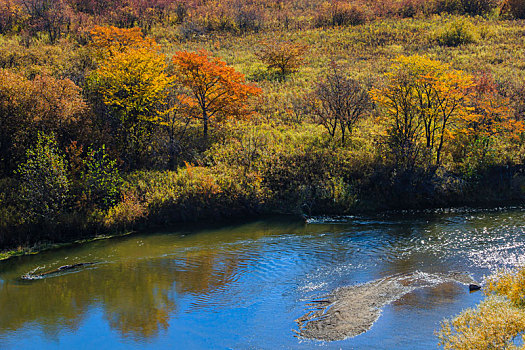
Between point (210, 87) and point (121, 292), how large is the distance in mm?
21048

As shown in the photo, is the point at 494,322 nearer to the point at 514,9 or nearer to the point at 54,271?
the point at 54,271

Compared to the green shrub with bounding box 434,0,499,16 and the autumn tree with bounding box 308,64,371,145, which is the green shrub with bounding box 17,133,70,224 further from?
the green shrub with bounding box 434,0,499,16

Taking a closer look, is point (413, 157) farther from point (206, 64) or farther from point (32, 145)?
point (32, 145)

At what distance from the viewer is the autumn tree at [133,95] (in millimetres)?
35062

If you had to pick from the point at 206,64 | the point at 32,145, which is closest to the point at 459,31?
the point at 206,64

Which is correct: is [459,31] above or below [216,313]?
above

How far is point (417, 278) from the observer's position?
20.9 metres

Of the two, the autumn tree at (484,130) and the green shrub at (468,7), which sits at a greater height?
the green shrub at (468,7)

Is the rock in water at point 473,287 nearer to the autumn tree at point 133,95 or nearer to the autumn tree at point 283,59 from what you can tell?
the autumn tree at point 133,95

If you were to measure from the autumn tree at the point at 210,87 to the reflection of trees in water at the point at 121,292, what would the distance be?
16.5m

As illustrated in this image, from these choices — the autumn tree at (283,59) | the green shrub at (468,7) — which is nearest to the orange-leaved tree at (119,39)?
the autumn tree at (283,59)

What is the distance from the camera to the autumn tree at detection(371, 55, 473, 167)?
110ft

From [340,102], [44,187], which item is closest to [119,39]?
[44,187]

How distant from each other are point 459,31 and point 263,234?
169 feet
